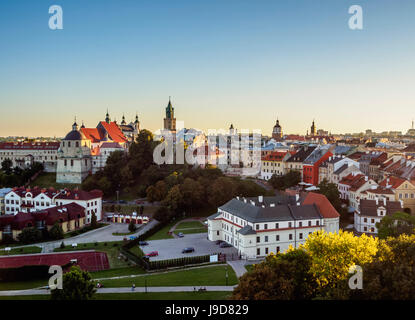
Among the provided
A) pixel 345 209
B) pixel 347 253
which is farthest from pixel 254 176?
pixel 347 253

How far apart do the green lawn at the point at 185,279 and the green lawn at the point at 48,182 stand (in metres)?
51.4

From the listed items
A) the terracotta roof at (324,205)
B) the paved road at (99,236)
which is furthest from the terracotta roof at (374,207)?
the paved road at (99,236)

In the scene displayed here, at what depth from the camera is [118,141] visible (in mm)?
97812

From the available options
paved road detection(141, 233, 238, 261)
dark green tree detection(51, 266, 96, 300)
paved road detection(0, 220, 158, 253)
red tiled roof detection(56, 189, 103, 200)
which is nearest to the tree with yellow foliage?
dark green tree detection(51, 266, 96, 300)

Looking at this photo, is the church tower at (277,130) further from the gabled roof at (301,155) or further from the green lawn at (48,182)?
the green lawn at (48,182)

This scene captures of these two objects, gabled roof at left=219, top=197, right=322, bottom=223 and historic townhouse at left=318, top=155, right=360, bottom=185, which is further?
historic townhouse at left=318, top=155, right=360, bottom=185

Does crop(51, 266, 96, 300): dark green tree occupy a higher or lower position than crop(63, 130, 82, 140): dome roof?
lower

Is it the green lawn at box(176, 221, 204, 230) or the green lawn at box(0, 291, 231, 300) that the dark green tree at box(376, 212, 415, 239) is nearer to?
the green lawn at box(0, 291, 231, 300)

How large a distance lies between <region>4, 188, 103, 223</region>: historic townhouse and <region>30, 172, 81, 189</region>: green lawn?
15.9m

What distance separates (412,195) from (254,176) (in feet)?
119

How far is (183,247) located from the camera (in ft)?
140

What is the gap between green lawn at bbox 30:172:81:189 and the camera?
3199 inches

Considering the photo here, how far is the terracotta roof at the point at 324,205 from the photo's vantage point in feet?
139
